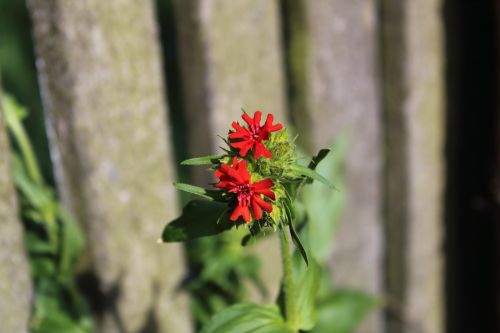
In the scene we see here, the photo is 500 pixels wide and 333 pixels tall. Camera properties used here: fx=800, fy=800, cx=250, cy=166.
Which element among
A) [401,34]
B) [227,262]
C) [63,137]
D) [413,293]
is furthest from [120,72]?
[413,293]

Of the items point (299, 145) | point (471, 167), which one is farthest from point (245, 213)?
point (471, 167)

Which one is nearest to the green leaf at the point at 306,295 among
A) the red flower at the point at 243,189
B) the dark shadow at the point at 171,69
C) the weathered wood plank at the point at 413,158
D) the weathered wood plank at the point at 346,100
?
the red flower at the point at 243,189

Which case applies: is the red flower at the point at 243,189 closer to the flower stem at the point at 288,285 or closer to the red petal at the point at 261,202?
the red petal at the point at 261,202

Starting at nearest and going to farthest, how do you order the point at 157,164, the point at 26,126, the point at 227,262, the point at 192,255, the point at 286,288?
the point at 286,288 → the point at 157,164 → the point at 227,262 → the point at 192,255 → the point at 26,126

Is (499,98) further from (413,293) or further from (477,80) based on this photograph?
(413,293)

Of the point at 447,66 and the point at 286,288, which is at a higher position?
the point at 447,66

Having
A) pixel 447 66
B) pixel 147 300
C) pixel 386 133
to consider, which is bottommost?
pixel 147 300

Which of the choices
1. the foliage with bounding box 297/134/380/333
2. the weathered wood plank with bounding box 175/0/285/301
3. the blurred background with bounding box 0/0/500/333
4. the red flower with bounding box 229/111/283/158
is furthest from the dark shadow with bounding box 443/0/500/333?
the red flower with bounding box 229/111/283/158

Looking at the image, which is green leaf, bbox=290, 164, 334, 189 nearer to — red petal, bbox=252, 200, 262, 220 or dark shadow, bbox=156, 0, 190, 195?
red petal, bbox=252, 200, 262, 220
